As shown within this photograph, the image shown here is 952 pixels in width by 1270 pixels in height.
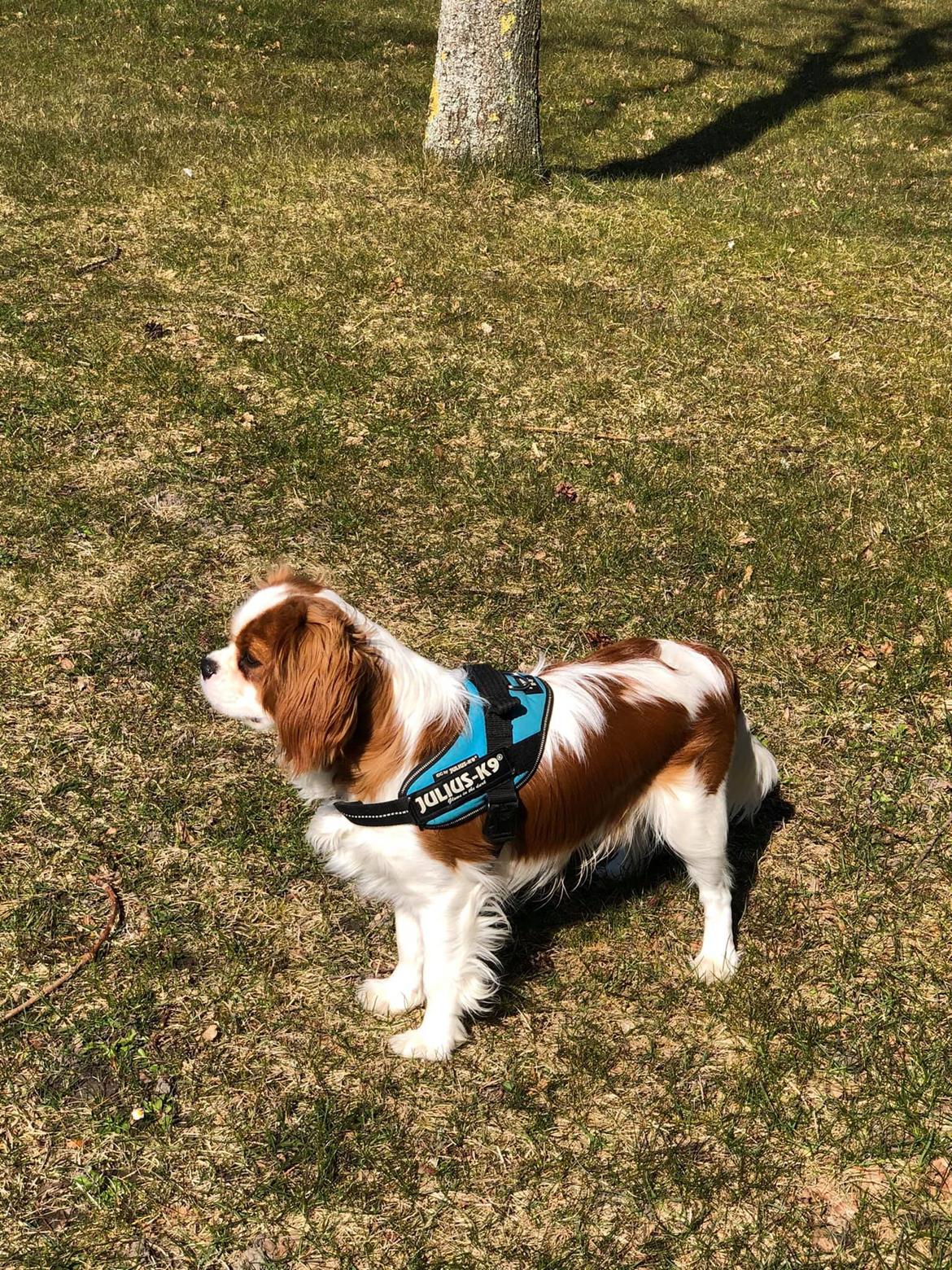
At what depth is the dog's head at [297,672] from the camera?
2.82 meters

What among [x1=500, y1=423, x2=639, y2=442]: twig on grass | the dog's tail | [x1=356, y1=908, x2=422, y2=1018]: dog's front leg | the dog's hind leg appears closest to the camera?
the dog's hind leg

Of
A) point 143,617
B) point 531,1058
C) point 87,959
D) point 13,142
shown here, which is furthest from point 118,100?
point 531,1058

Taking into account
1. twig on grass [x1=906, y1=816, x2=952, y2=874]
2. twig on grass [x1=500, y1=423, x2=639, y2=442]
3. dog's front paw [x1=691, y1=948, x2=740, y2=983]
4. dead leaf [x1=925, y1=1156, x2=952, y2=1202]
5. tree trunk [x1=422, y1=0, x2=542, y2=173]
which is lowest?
dead leaf [x1=925, y1=1156, x2=952, y2=1202]

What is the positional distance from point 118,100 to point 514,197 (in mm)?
4113

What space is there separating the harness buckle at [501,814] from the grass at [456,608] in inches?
32.3

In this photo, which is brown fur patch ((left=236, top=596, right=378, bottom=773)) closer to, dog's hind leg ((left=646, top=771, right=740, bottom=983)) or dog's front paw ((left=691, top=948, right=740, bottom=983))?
dog's hind leg ((left=646, top=771, right=740, bottom=983))

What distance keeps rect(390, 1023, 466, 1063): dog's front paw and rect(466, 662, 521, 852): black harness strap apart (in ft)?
2.29

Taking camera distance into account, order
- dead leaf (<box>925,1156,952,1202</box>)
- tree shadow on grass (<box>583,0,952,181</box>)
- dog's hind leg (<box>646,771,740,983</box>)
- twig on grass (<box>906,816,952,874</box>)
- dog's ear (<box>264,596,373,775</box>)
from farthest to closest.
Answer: tree shadow on grass (<box>583,0,952,181</box>) → twig on grass (<box>906,816,952,874</box>) → dog's hind leg (<box>646,771,740,983</box>) → dead leaf (<box>925,1156,952,1202</box>) → dog's ear (<box>264,596,373,775</box>)

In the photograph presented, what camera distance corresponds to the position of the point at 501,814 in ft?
10.2

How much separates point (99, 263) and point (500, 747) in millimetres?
5923

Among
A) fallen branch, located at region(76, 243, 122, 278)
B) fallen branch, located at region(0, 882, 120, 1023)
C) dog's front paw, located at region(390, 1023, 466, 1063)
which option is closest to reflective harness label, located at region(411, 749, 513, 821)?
dog's front paw, located at region(390, 1023, 466, 1063)

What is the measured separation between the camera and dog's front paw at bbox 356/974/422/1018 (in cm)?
357

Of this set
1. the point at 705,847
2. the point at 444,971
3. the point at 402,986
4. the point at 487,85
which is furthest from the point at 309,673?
the point at 487,85

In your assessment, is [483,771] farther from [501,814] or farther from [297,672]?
[297,672]
